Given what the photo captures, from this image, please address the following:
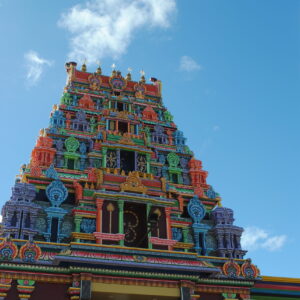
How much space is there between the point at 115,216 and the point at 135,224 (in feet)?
5.23

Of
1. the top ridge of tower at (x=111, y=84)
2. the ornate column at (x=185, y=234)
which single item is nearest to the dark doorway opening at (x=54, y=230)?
the ornate column at (x=185, y=234)

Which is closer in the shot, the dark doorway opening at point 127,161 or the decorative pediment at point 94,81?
the dark doorway opening at point 127,161

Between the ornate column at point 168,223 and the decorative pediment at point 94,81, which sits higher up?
the decorative pediment at point 94,81

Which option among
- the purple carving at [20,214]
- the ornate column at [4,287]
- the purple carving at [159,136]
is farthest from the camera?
the purple carving at [159,136]

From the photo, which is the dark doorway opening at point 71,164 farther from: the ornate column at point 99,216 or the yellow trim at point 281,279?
the yellow trim at point 281,279

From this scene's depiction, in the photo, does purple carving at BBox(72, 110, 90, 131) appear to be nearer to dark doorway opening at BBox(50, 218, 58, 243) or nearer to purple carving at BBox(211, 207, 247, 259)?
dark doorway opening at BBox(50, 218, 58, 243)

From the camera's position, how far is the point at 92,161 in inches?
1094

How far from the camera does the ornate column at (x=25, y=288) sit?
1812 centimetres

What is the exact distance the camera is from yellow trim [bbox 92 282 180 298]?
1884 centimetres

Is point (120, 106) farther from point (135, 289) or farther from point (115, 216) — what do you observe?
point (135, 289)

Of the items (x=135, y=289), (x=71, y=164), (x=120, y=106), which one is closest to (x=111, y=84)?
(x=120, y=106)

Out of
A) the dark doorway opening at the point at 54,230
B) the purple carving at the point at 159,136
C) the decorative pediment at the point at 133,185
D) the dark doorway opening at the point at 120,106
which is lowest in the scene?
the dark doorway opening at the point at 54,230

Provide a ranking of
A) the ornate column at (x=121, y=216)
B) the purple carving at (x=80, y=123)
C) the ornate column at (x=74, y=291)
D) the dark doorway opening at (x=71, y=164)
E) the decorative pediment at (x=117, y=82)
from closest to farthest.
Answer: the ornate column at (x=74, y=291), the ornate column at (x=121, y=216), the dark doorway opening at (x=71, y=164), the purple carving at (x=80, y=123), the decorative pediment at (x=117, y=82)

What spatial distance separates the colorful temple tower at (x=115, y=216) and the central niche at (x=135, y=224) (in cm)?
6
